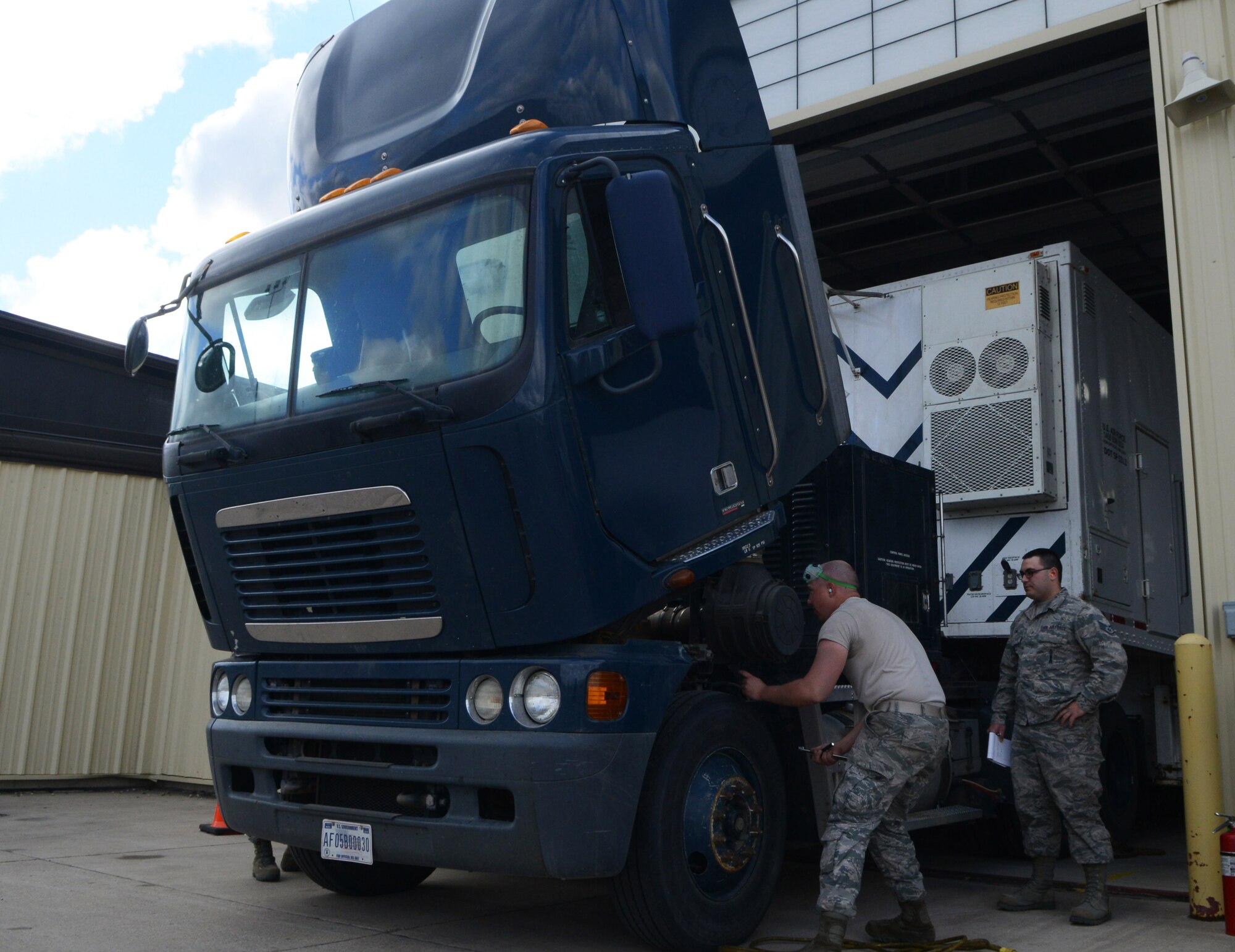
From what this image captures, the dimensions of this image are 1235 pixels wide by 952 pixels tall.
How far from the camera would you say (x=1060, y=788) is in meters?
5.62

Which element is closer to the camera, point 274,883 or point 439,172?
point 439,172

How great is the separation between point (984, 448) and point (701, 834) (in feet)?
11.9

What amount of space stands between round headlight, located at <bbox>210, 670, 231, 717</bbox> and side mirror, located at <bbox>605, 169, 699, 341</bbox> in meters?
2.55

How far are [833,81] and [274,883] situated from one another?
256 inches

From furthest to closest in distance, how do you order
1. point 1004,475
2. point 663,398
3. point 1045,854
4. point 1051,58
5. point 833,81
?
1. point 833,81
2. point 1051,58
3. point 1004,475
4. point 1045,854
5. point 663,398

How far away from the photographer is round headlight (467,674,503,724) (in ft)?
14.0

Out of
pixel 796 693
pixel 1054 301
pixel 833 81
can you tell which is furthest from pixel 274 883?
pixel 833 81

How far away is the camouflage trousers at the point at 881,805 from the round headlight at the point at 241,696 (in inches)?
100

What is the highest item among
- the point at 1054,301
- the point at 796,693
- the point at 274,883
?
the point at 1054,301

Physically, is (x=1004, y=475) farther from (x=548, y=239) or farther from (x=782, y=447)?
(x=548, y=239)

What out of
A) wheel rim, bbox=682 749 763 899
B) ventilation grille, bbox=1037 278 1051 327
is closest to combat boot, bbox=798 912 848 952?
wheel rim, bbox=682 749 763 899

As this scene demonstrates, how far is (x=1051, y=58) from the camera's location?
7547 millimetres

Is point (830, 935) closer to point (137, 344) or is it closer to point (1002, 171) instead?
point (137, 344)

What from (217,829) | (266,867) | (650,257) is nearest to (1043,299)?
(650,257)
